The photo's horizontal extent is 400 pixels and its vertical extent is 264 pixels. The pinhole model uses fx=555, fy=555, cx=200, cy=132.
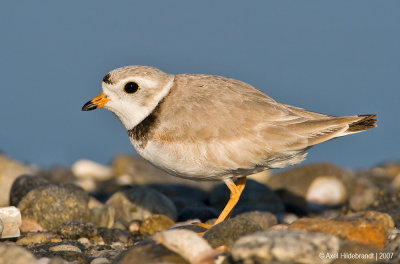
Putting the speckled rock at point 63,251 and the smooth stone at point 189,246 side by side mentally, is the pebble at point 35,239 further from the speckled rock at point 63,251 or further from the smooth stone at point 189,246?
the smooth stone at point 189,246

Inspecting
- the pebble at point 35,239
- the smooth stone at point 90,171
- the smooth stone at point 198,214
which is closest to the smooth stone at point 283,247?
the pebble at point 35,239

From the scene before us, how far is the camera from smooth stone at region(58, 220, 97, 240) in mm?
7659

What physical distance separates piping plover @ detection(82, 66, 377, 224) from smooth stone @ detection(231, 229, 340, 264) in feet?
6.06

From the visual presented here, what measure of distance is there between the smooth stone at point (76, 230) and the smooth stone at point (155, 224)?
0.76 metres

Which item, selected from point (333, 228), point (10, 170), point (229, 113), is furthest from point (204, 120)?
point (10, 170)

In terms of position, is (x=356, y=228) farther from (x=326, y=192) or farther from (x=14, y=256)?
(x=326, y=192)

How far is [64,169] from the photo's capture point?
47.1 ft

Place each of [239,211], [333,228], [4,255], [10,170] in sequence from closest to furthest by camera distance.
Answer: [4,255] → [333,228] → [239,211] → [10,170]

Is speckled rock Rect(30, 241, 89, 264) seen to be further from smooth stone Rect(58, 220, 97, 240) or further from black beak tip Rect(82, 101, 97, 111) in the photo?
black beak tip Rect(82, 101, 97, 111)

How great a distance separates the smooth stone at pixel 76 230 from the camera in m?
7.66

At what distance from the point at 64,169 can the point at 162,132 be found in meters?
8.27

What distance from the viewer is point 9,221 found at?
23.9ft

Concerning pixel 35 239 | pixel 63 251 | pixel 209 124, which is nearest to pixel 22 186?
pixel 35 239

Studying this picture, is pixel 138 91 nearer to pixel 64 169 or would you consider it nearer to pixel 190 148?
pixel 190 148
